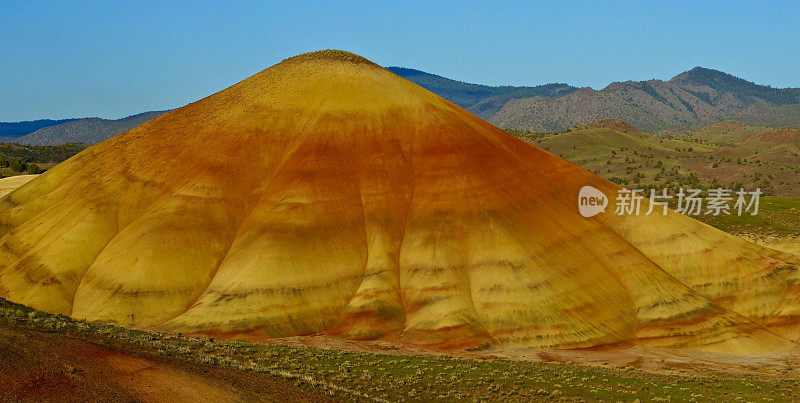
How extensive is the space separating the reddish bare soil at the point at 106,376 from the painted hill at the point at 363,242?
18242 millimetres

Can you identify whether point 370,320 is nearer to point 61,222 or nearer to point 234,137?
point 234,137

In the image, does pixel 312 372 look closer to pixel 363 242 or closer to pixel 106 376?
pixel 106 376

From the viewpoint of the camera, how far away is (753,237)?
268 ft

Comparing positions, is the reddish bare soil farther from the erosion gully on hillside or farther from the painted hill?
the painted hill

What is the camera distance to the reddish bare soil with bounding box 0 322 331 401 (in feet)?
69.9

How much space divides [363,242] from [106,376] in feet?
100

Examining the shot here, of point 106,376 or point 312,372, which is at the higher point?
point 106,376

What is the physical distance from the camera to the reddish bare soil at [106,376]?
2131 cm

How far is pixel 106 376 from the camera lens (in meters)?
23.2

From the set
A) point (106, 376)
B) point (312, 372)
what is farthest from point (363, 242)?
point (106, 376)

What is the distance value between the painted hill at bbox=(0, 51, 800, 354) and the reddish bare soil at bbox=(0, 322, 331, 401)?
18.2 meters

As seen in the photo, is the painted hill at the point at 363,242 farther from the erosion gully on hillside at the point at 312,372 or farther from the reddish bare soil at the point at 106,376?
the reddish bare soil at the point at 106,376

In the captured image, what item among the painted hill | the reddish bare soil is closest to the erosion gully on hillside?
the reddish bare soil

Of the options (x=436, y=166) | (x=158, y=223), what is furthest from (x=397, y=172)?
(x=158, y=223)
